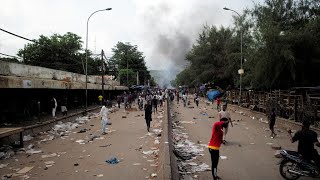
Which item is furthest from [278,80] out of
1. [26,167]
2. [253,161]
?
[26,167]

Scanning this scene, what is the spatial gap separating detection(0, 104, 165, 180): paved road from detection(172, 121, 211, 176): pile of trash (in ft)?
2.48

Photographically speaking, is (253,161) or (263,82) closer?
(253,161)

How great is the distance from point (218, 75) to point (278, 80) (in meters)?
22.8

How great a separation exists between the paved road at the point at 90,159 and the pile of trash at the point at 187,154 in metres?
0.76

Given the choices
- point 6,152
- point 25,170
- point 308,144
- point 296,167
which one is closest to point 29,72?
point 6,152

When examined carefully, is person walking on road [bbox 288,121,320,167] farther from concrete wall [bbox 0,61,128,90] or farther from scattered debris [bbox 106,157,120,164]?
concrete wall [bbox 0,61,128,90]

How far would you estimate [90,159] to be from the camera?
1028 centimetres

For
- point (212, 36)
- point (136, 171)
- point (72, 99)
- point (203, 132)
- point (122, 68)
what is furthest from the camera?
point (122, 68)

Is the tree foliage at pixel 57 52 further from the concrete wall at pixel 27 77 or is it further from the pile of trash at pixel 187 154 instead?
the pile of trash at pixel 187 154

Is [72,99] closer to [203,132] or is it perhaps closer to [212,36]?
[203,132]

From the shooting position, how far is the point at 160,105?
37594 millimetres

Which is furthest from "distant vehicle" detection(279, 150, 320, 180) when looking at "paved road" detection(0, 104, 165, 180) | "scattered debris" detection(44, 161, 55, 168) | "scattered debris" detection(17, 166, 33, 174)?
"scattered debris" detection(17, 166, 33, 174)

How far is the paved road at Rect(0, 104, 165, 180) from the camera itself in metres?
8.48

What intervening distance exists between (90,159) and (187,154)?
9.89ft
